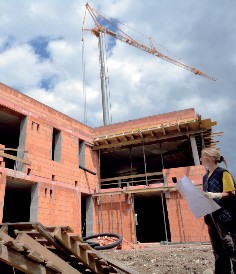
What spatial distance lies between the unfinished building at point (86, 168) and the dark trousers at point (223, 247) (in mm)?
9635

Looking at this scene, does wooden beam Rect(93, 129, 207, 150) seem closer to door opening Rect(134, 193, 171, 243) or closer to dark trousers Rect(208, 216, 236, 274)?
door opening Rect(134, 193, 171, 243)

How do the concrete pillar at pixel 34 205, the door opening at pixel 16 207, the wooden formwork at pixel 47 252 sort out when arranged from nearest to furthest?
the wooden formwork at pixel 47 252 → the concrete pillar at pixel 34 205 → the door opening at pixel 16 207

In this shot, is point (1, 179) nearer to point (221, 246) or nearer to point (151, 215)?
point (221, 246)

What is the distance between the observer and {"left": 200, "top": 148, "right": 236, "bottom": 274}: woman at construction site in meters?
2.69

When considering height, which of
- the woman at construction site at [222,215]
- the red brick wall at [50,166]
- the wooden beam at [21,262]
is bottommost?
the wooden beam at [21,262]

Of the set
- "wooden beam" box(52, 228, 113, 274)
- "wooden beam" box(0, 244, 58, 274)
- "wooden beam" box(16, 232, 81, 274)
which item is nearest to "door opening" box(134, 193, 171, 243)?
"wooden beam" box(52, 228, 113, 274)

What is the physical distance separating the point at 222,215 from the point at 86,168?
13.8 meters

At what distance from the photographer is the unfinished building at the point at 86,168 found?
1280cm

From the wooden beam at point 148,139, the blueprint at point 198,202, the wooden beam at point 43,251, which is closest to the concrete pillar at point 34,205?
the wooden beam at point 148,139

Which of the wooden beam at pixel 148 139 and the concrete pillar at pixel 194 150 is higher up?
the wooden beam at pixel 148 139

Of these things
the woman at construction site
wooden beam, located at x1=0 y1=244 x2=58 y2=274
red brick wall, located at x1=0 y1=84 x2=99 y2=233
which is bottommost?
Answer: wooden beam, located at x1=0 y1=244 x2=58 y2=274

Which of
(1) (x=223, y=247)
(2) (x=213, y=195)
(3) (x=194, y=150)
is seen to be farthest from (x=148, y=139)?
(2) (x=213, y=195)

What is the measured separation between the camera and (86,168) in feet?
53.2

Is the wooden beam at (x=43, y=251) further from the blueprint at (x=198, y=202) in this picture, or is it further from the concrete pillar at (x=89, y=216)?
the concrete pillar at (x=89, y=216)
